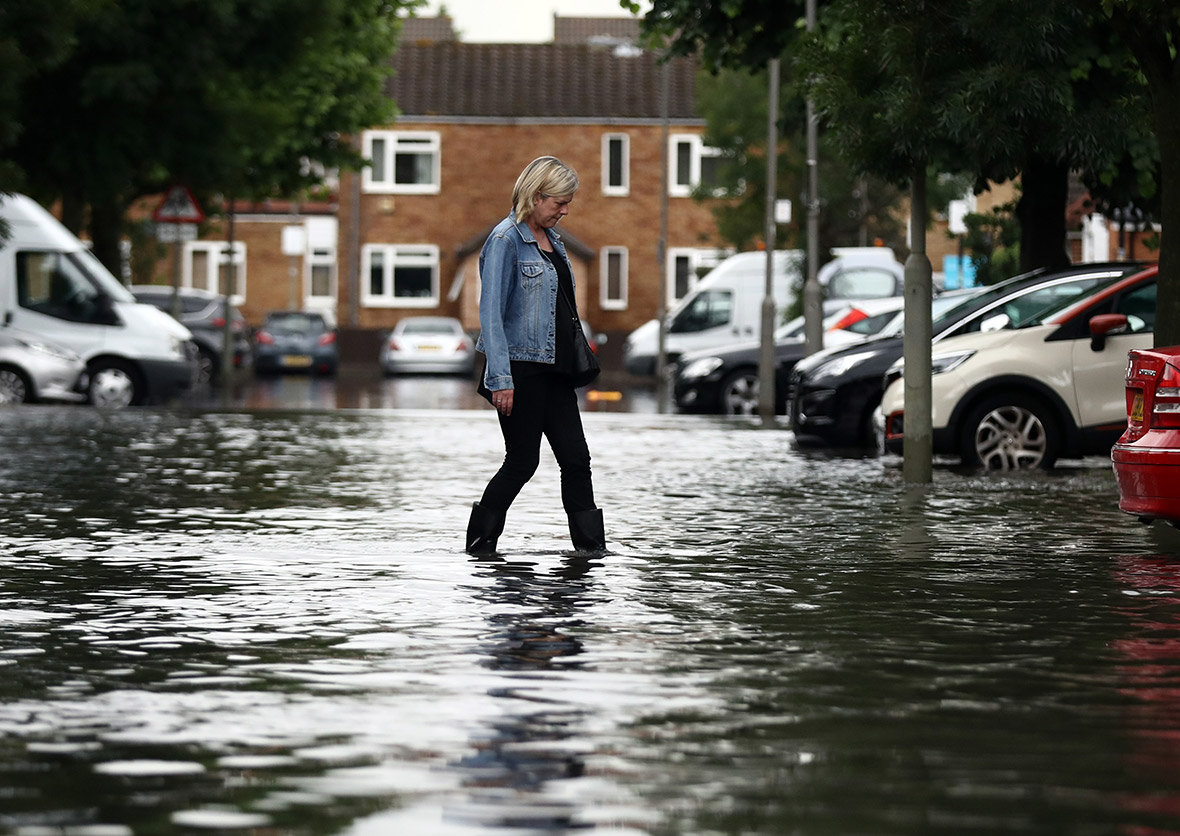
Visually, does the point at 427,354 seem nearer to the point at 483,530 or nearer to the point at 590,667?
the point at 483,530

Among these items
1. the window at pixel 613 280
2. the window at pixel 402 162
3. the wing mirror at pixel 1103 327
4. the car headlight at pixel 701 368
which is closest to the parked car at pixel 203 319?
the car headlight at pixel 701 368

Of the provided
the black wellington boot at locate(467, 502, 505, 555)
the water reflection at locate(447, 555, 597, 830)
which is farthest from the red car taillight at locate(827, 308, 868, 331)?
the water reflection at locate(447, 555, 597, 830)

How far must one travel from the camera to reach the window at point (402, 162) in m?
66.7

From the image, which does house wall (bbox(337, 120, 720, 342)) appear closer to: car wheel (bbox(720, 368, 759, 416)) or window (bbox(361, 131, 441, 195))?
window (bbox(361, 131, 441, 195))

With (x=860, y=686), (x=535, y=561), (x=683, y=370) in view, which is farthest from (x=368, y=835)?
(x=683, y=370)

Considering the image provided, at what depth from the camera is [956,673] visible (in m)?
7.70

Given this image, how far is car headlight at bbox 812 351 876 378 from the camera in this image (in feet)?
67.5

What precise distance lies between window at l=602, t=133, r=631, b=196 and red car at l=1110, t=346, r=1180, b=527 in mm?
55623

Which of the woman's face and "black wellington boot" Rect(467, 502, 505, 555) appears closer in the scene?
the woman's face

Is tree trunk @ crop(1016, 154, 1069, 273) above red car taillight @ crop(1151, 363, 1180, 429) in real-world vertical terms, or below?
above

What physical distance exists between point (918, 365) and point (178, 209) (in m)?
20.5

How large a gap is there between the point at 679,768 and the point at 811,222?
1012 inches

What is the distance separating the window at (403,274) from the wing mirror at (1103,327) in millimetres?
50198

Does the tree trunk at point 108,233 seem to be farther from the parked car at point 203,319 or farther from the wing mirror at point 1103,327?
the wing mirror at point 1103,327
